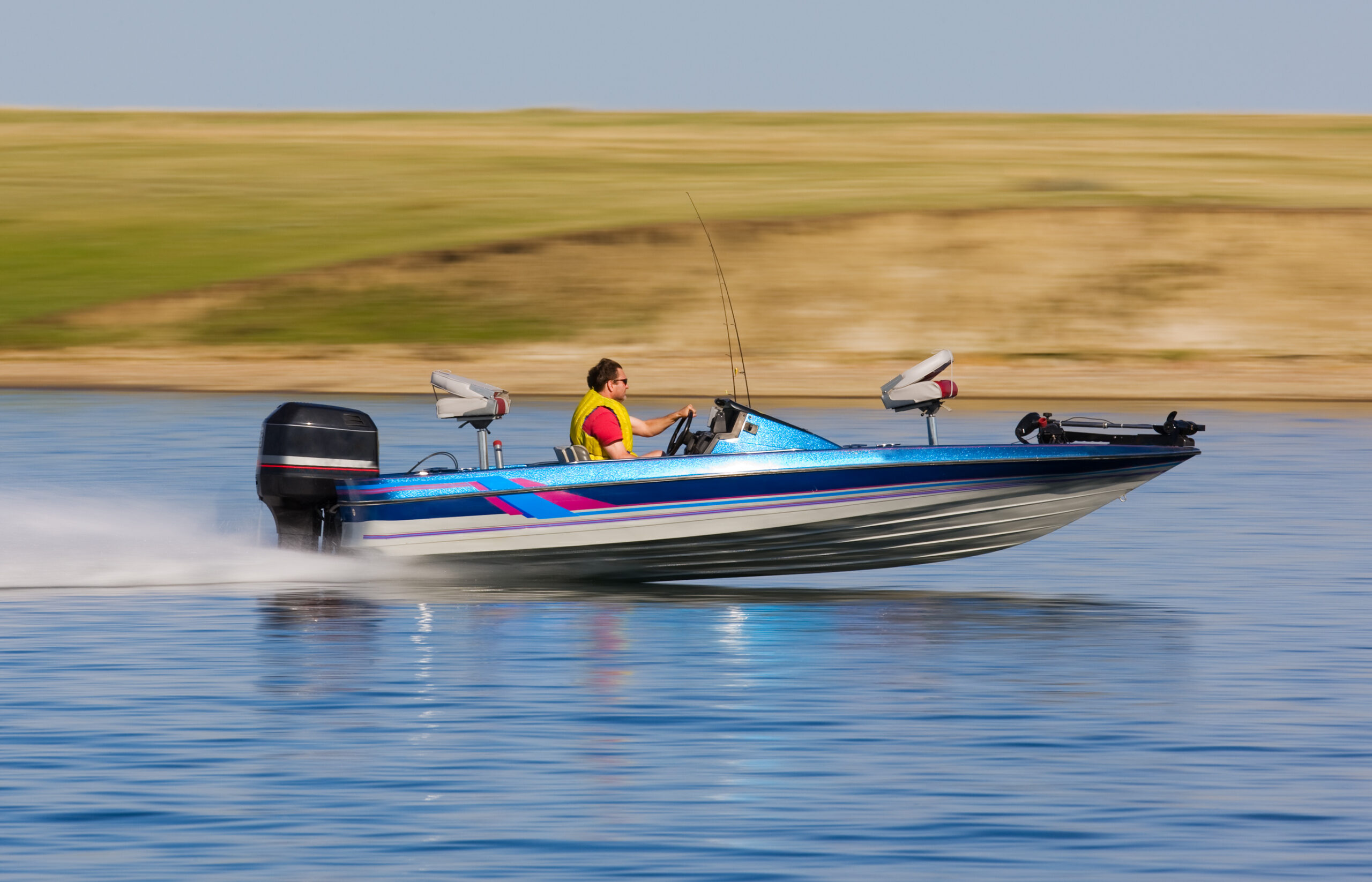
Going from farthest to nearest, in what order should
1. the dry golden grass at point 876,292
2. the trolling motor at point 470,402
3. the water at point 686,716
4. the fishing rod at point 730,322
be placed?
the dry golden grass at point 876,292
the trolling motor at point 470,402
the fishing rod at point 730,322
the water at point 686,716

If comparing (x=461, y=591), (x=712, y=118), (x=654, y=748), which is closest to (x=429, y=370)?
(x=461, y=591)

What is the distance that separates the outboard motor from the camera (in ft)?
40.9

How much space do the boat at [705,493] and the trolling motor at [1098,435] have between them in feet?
0.04

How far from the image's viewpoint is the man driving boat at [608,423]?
39.9 ft

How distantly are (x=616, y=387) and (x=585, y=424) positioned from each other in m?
0.34

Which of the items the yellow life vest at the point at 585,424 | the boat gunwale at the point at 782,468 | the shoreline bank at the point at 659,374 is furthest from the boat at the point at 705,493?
the shoreline bank at the point at 659,374

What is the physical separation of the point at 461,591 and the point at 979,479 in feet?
10.9

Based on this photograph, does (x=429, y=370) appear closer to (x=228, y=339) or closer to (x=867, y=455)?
(x=228, y=339)

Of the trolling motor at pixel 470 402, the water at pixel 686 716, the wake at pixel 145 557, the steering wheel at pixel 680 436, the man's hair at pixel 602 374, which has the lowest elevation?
the water at pixel 686 716

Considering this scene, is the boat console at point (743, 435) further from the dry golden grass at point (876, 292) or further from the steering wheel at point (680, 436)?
the dry golden grass at point (876, 292)

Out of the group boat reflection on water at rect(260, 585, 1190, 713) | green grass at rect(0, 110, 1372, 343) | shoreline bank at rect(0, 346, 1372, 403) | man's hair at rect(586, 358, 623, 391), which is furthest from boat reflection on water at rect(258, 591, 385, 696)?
green grass at rect(0, 110, 1372, 343)

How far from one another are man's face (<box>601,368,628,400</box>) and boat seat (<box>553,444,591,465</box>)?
0.36m

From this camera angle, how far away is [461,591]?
1317cm

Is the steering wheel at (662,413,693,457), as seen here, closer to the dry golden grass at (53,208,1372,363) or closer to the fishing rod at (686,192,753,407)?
the fishing rod at (686,192,753,407)
